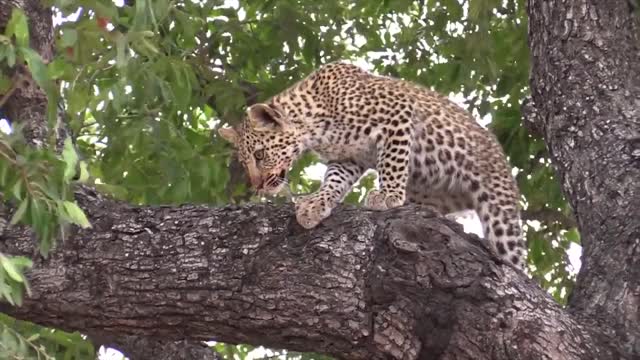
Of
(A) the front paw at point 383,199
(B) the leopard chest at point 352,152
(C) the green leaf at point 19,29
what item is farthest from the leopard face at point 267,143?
(C) the green leaf at point 19,29

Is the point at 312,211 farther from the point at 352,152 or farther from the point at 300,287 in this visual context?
the point at 352,152

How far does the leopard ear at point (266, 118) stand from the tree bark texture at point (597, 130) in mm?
1917

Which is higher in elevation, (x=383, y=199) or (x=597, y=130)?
(x=597, y=130)

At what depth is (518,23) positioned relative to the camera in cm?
836

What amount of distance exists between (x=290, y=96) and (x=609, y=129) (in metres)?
2.51

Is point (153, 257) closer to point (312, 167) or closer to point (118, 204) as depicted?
point (118, 204)

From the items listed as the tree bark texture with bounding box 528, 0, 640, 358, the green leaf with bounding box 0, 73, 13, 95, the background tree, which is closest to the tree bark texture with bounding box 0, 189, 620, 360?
the background tree

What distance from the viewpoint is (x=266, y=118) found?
7637 mm

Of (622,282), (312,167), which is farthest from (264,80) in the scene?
(622,282)

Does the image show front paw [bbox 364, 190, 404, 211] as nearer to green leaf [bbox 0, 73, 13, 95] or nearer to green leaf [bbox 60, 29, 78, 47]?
green leaf [bbox 0, 73, 13, 95]

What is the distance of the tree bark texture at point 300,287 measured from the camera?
4.80 meters

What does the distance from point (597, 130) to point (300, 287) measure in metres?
1.53

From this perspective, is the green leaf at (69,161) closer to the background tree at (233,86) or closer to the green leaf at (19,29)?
the background tree at (233,86)

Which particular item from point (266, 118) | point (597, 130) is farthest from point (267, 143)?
point (597, 130)
